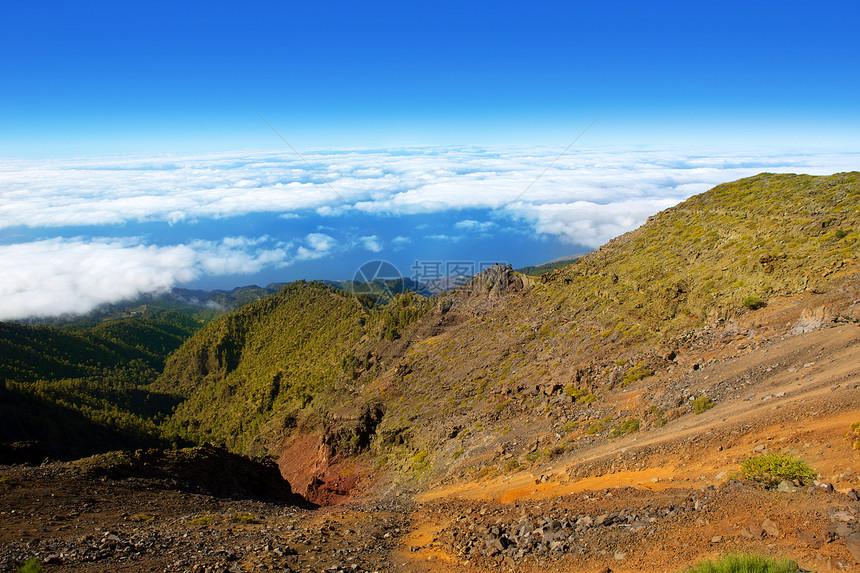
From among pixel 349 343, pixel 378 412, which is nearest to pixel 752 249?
pixel 378 412

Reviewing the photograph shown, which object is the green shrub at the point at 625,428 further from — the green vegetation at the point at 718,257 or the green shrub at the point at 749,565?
the green shrub at the point at 749,565

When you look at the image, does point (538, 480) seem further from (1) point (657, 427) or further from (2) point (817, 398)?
(2) point (817, 398)

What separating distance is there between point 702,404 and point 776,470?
6533mm

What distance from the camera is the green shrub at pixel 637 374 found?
19859 millimetres

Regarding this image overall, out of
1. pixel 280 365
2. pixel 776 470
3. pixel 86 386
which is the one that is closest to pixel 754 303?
pixel 776 470

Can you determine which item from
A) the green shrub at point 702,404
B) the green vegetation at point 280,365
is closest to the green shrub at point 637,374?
the green shrub at point 702,404

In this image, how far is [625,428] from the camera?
55.5ft

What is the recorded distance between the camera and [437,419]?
29.5 metres

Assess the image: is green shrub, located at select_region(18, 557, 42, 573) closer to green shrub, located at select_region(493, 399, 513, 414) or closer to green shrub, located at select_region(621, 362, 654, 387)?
green shrub, located at select_region(493, 399, 513, 414)

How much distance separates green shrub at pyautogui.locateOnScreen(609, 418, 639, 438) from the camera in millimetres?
16641

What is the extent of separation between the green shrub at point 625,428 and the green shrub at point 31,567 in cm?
1769

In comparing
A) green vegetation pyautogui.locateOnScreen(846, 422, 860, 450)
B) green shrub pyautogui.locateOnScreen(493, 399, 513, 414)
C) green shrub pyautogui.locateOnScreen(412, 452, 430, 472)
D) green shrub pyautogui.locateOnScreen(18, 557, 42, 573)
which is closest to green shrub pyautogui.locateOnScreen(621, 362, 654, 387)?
green shrub pyautogui.locateOnScreen(493, 399, 513, 414)

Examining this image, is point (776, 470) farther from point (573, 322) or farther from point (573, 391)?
point (573, 322)

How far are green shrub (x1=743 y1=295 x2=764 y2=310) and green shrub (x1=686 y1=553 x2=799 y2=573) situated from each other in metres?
16.0
